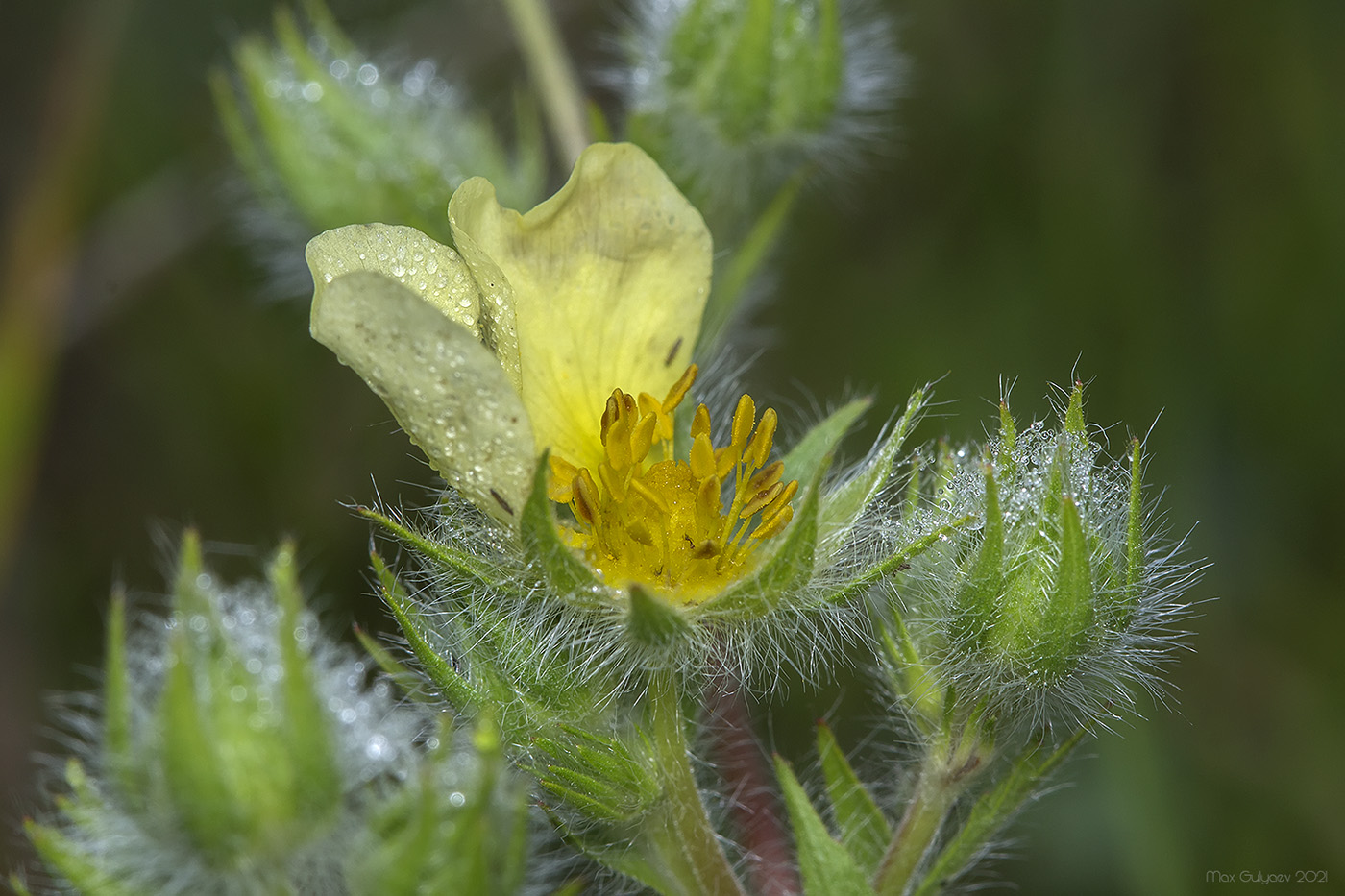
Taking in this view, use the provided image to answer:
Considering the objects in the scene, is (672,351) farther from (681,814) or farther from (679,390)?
(681,814)

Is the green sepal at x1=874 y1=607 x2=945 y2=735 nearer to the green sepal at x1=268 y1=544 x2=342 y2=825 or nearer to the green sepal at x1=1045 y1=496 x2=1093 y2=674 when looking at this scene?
the green sepal at x1=1045 y1=496 x2=1093 y2=674

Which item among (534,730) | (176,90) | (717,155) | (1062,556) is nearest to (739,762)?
(534,730)

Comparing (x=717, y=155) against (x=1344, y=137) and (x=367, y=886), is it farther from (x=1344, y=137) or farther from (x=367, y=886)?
(x=1344, y=137)

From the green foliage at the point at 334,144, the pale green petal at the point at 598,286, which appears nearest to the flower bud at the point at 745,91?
the green foliage at the point at 334,144

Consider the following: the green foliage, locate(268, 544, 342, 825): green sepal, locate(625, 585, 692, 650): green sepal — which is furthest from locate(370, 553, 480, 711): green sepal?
the green foliage

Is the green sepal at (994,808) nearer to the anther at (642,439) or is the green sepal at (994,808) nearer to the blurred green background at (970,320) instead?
the anther at (642,439)
